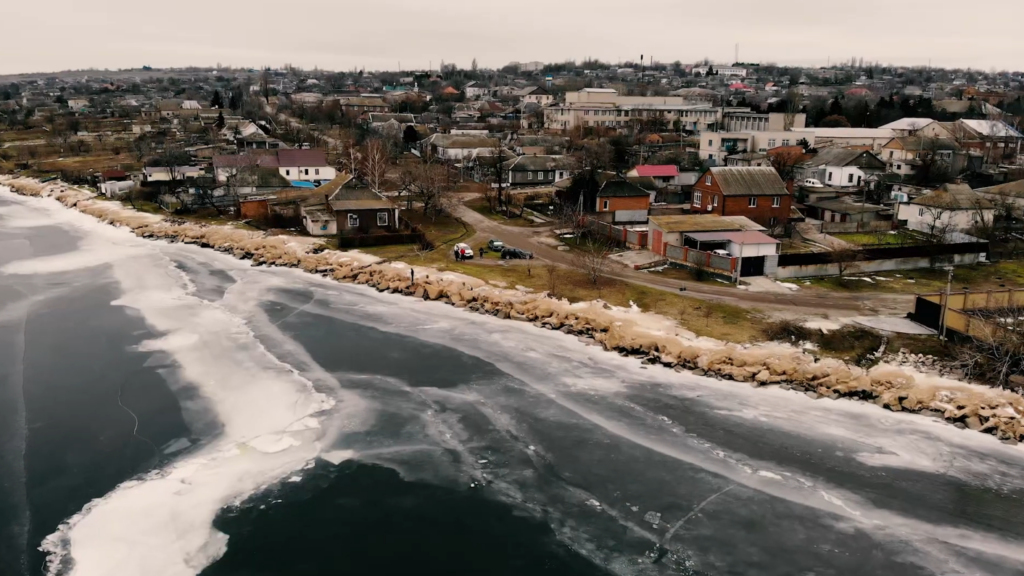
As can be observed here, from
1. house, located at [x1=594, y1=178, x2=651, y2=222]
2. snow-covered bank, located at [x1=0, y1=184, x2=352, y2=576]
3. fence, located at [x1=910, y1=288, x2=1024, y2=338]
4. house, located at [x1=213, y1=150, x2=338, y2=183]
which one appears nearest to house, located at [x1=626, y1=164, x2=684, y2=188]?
house, located at [x1=594, y1=178, x2=651, y2=222]

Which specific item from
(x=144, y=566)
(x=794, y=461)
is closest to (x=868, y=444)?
(x=794, y=461)

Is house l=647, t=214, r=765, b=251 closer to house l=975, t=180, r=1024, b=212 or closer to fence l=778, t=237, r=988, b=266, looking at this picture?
fence l=778, t=237, r=988, b=266

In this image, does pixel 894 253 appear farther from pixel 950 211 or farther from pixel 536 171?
pixel 536 171

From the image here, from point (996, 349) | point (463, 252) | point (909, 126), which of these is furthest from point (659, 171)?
point (909, 126)

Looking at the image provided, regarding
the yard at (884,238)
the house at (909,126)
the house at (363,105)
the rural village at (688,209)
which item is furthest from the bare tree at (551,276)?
the house at (363,105)

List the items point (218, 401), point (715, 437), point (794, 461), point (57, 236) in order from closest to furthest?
point (794, 461)
point (715, 437)
point (218, 401)
point (57, 236)

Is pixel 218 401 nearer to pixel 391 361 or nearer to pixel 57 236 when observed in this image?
pixel 391 361

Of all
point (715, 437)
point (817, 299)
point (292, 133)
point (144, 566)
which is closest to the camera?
point (144, 566)

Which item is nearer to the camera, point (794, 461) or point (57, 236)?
point (794, 461)
